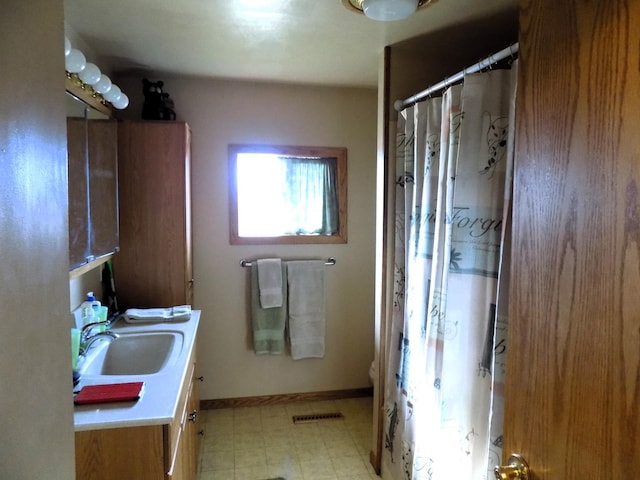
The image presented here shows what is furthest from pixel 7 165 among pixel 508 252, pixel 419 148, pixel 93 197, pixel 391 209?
pixel 391 209

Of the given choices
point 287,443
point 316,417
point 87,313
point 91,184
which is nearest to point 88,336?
point 87,313

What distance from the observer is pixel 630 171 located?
2.12 ft

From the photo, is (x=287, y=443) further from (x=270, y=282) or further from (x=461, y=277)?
(x=461, y=277)

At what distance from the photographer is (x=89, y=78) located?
1847mm

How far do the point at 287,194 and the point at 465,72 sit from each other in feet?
5.62

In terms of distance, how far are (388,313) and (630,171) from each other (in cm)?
180

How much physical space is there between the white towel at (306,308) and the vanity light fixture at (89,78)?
4.99 feet

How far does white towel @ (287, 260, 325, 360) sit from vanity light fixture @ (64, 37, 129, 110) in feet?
4.99

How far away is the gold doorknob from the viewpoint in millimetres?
→ 873

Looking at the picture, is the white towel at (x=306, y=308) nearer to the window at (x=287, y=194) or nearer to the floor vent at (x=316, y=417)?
the window at (x=287, y=194)

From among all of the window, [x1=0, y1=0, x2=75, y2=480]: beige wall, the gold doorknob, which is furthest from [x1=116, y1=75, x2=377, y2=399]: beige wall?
the gold doorknob

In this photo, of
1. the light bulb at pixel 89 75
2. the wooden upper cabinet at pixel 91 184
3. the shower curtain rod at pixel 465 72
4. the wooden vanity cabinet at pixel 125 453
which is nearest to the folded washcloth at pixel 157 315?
the wooden upper cabinet at pixel 91 184

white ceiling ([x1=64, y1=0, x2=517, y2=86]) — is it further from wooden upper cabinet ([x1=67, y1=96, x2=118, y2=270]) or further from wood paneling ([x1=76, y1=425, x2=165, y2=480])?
wood paneling ([x1=76, y1=425, x2=165, y2=480])

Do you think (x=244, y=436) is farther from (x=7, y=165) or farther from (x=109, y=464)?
(x=7, y=165)
